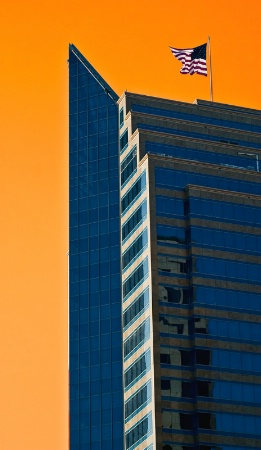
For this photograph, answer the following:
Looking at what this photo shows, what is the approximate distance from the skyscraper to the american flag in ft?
30.9

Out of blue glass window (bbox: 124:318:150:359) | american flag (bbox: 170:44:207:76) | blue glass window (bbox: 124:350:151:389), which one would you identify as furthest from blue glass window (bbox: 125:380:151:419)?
american flag (bbox: 170:44:207:76)

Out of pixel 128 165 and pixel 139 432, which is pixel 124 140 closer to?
pixel 128 165

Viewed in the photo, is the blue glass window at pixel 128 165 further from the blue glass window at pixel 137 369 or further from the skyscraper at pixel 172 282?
the blue glass window at pixel 137 369

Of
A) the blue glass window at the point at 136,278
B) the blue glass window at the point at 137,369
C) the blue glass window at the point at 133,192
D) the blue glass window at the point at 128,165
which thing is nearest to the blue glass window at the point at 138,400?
the blue glass window at the point at 137,369

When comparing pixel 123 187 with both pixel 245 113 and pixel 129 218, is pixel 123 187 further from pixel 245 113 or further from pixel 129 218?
pixel 245 113

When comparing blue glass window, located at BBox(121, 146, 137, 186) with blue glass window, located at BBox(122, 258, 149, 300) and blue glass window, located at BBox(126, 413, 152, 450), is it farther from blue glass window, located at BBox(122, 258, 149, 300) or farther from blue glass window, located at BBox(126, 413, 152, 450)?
blue glass window, located at BBox(126, 413, 152, 450)

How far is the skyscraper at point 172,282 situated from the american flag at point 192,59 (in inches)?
371

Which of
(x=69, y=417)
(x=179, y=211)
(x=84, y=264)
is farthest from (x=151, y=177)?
(x=69, y=417)

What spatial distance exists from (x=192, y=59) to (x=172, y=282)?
108ft

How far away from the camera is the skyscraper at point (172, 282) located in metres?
162

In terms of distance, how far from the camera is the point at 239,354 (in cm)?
16612

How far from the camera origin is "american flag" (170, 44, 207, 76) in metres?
179

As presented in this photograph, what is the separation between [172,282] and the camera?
168 meters

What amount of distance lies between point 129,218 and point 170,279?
14668mm
